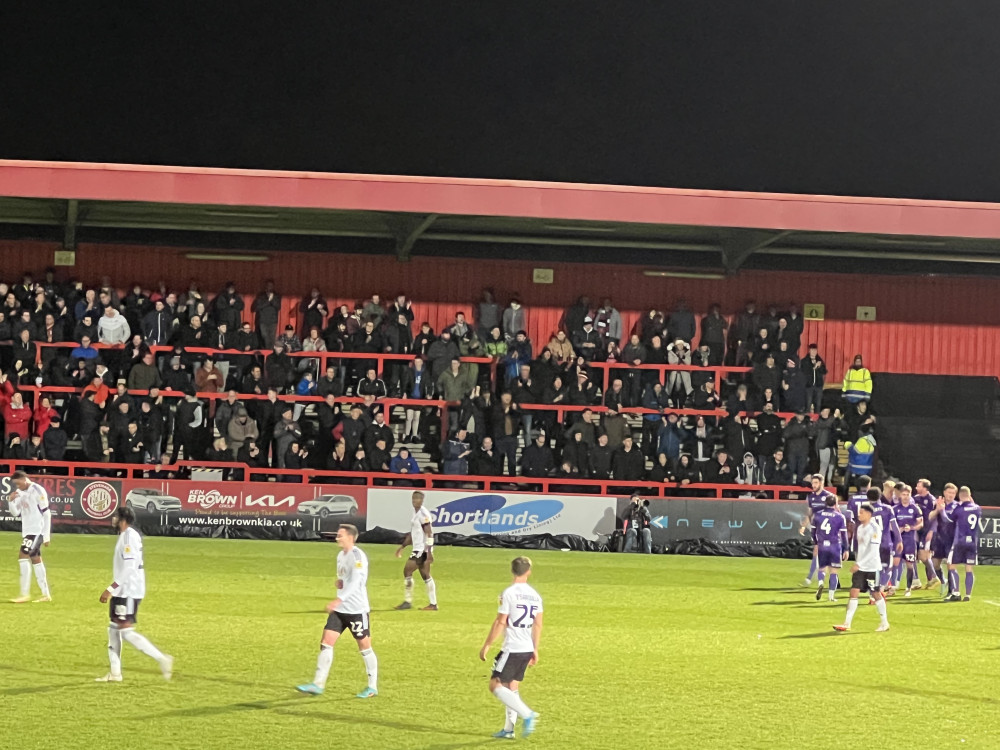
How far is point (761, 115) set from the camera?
142ft

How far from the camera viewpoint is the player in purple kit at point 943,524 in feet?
78.0

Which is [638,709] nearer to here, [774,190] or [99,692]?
[99,692]

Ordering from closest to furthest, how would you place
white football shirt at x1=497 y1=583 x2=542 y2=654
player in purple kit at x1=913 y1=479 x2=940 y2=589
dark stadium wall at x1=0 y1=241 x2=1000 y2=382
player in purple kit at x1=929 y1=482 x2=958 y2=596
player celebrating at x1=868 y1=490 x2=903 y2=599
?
white football shirt at x1=497 y1=583 x2=542 y2=654 → player celebrating at x1=868 y1=490 x2=903 y2=599 → player in purple kit at x1=929 y1=482 x2=958 y2=596 → player in purple kit at x1=913 y1=479 x2=940 y2=589 → dark stadium wall at x1=0 y1=241 x2=1000 y2=382

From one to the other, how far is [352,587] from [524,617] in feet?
7.61

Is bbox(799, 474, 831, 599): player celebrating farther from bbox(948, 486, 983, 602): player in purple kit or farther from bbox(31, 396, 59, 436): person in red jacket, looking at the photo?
bbox(31, 396, 59, 436): person in red jacket

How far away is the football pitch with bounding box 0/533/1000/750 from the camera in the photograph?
40.6 feet

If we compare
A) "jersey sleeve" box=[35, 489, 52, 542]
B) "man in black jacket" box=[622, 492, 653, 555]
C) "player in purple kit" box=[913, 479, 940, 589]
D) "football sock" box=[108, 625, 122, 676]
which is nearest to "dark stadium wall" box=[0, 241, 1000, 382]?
"man in black jacket" box=[622, 492, 653, 555]

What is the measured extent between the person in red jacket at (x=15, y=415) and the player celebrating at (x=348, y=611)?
19044mm

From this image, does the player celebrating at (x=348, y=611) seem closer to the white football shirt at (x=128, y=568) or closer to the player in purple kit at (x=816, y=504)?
the white football shirt at (x=128, y=568)

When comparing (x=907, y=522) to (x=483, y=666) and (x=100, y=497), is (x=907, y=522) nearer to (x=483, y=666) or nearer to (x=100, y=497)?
(x=483, y=666)

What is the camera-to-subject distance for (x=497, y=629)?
1150cm

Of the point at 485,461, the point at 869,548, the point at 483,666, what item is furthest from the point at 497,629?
the point at 485,461

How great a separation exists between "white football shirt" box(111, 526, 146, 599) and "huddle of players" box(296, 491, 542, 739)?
196cm

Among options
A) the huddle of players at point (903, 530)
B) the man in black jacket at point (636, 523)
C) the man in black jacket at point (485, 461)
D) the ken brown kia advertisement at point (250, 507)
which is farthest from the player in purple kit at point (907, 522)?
the ken brown kia advertisement at point (250, 507)
